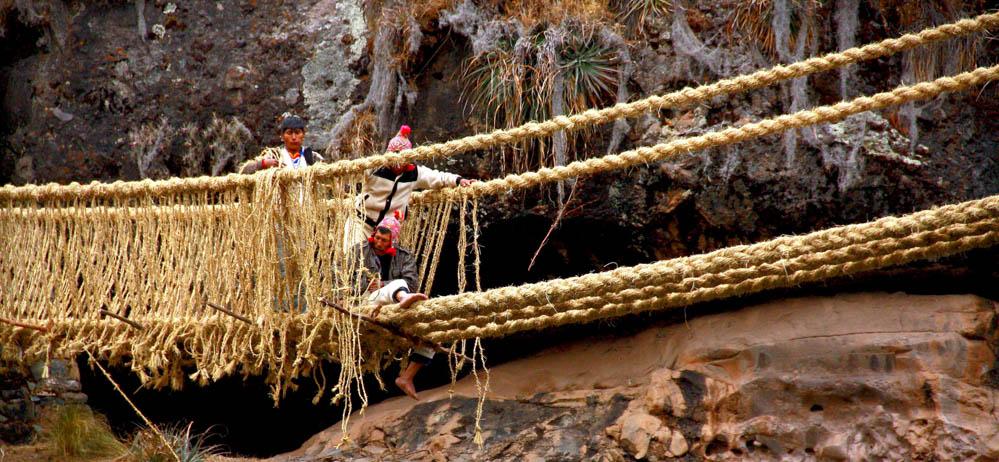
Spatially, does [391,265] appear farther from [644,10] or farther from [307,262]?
[644,10]

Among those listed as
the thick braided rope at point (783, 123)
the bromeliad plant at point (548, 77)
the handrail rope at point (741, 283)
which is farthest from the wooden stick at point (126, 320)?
the bromeliad plant at point (548, 77)

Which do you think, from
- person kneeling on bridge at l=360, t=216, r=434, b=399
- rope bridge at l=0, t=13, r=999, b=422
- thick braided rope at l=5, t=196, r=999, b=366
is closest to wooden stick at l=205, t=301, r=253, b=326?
rope bridge at l=0, t=13, r=999, b=422

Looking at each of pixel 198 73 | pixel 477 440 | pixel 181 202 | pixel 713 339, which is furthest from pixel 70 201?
pixel 713 339

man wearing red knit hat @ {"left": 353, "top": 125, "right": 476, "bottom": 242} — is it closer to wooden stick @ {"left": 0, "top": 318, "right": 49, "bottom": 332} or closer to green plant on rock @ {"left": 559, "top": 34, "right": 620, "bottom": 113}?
green plant on rock @ {"left": 559, "top": 34, "right": 620, "bottom": 113}

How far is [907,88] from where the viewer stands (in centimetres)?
329

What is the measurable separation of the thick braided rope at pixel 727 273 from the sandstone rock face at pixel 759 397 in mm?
574

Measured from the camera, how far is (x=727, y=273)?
3275mm

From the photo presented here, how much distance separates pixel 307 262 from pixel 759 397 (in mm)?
1655

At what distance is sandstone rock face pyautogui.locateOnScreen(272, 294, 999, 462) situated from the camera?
11.7 feet

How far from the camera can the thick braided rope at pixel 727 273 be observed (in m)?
3.12

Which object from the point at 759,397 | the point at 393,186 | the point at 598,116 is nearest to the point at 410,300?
the point at 393,186

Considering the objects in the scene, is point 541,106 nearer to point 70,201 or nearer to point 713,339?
point 713,339

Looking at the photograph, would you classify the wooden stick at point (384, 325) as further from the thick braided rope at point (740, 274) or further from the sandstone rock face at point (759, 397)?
the sandstone rock face at point (759, 397)

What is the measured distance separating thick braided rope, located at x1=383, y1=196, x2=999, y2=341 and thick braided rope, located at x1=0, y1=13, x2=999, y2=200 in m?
0.52
